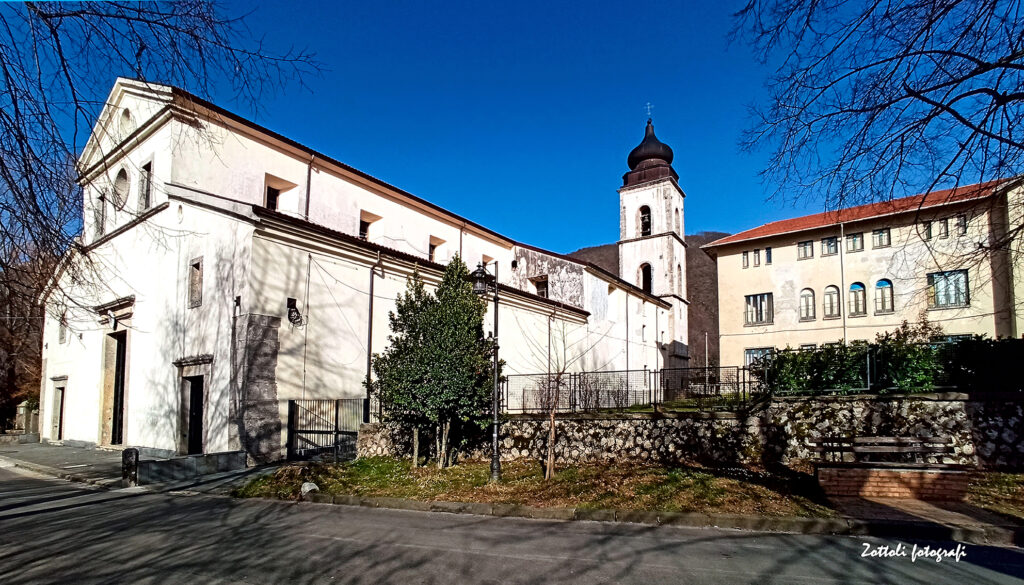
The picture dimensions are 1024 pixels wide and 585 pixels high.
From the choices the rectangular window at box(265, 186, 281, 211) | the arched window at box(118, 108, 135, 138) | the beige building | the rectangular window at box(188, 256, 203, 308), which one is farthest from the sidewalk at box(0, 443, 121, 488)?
the beige building

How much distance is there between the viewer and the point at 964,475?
8.49 meters

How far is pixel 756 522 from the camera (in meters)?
7.89

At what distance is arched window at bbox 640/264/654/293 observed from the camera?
41.4m

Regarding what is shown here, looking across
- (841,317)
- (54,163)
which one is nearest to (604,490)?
(54,163)

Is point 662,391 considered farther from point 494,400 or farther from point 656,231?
point 656,231

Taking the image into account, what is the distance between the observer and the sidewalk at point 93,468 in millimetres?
12297

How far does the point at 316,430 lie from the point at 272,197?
9.82 meters

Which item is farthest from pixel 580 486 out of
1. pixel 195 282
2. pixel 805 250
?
pixel 805 250

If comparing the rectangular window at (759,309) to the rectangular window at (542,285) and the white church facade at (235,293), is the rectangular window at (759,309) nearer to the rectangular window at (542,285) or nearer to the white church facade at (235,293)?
the white church facade at (235,293)

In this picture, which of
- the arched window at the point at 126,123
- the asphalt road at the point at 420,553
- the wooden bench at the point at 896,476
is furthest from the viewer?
the arched window at the point at 126,123

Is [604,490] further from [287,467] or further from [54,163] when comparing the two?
[54,163]

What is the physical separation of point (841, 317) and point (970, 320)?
18.6 feet

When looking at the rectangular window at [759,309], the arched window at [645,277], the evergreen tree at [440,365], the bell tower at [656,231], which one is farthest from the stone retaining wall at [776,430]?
the arched window at [645,277]

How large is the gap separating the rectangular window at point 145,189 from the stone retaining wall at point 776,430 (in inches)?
551
